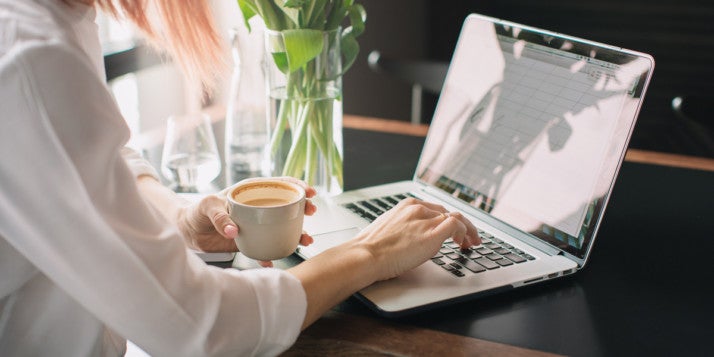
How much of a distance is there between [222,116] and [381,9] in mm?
1349

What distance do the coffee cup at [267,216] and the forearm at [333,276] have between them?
0.07 meters

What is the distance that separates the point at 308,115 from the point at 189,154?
24 cm

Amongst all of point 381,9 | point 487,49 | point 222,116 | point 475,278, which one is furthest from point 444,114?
point 381,9

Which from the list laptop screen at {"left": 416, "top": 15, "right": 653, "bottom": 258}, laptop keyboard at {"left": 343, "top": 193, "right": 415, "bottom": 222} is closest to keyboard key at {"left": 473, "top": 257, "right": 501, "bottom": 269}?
laptop screen at {"left": 416, "top": 15, "right": 653, "bottom": 258}

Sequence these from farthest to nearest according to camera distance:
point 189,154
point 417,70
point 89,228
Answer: point 417,70 → point 189,154 → point 89,228

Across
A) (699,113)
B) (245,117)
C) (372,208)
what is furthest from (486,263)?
(699,113)

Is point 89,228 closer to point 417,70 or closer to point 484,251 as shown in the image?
point 484,251

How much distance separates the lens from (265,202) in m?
0.96

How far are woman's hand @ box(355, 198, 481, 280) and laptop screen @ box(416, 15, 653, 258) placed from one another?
14cm

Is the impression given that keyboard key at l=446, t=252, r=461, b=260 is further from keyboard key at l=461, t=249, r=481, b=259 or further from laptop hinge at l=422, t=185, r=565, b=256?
laptop hinge at l=422, t=185, r=565, b=256

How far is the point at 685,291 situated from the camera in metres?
0.94

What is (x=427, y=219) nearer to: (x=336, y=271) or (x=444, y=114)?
(x=336, y=271)

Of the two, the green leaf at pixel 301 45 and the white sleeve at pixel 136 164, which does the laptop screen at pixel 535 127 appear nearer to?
the green leaf at pixel 301 45

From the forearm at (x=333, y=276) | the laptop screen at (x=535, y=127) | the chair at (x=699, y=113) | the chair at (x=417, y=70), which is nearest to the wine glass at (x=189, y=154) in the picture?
the laptop screen at (x=535, y=127)
